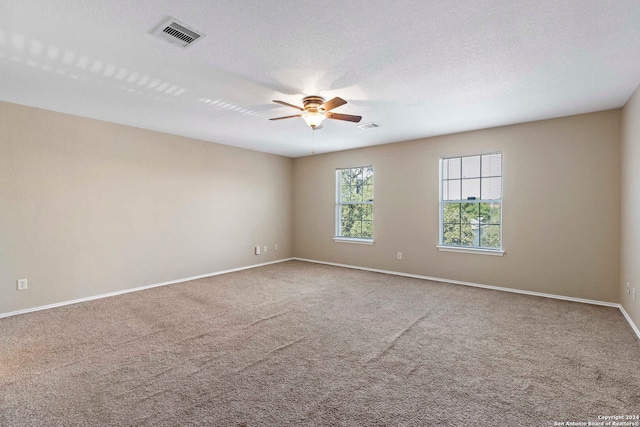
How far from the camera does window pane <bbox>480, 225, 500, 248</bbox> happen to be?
184 inches

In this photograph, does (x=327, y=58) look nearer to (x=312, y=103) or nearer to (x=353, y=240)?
(x=312, y=103)

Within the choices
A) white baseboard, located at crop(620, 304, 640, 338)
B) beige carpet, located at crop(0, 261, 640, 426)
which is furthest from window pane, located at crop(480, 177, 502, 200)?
white baseboard, located at crop(620, 304, 640, 338)

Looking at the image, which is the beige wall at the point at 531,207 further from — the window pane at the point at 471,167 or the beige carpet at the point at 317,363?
the beige carpet at the point at 317,363

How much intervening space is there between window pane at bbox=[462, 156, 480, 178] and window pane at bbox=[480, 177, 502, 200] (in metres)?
0.17

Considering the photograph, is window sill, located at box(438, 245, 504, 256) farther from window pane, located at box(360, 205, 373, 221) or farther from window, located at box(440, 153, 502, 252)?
window pane, located at box(360, 205, 373, 221)

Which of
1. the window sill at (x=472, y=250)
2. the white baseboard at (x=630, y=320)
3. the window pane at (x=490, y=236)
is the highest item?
the window pane at (x=490, y=236)

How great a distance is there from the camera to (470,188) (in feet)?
16.2

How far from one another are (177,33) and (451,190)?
14.7 ft

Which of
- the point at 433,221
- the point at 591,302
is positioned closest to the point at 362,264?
the point at 433,221

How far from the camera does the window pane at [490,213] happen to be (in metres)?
4.66

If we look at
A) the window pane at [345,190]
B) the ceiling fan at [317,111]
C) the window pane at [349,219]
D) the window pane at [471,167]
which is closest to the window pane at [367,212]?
the window pane at [349,219]

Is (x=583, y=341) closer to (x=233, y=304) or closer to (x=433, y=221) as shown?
(x=433, y=221)

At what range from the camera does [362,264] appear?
6.13 meters

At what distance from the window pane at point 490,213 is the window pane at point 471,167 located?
50 cm
